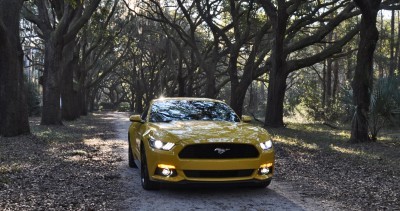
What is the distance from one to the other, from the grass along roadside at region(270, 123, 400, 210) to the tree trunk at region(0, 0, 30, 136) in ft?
28.5

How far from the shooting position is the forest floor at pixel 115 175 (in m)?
6.48

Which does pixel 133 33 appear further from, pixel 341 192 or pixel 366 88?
pixel 341 192

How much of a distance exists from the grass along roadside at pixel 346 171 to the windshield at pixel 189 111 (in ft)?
5.69

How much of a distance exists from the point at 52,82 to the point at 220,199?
16265mm

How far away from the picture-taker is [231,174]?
21.3ft

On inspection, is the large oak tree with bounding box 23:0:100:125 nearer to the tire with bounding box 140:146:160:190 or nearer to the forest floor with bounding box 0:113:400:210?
the forest floor with bounding box 0:113:400:210

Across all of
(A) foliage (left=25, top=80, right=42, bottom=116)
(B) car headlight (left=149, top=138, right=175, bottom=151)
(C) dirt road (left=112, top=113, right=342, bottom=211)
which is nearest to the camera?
(C) dirt road (left=112, top=113, right=342, bottom=211)

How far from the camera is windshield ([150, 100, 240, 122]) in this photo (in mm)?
7980

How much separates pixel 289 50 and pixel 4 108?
13.7 m

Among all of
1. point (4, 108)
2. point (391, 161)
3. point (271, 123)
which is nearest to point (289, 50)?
point (271, 123)

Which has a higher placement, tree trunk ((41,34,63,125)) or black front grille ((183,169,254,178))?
tree trunk ((41,34,63,125))

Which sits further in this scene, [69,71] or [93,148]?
[69,71]

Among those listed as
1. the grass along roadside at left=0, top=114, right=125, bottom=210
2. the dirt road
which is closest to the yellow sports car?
the dirt road

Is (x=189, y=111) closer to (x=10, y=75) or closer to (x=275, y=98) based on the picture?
(x=10, y=75)
